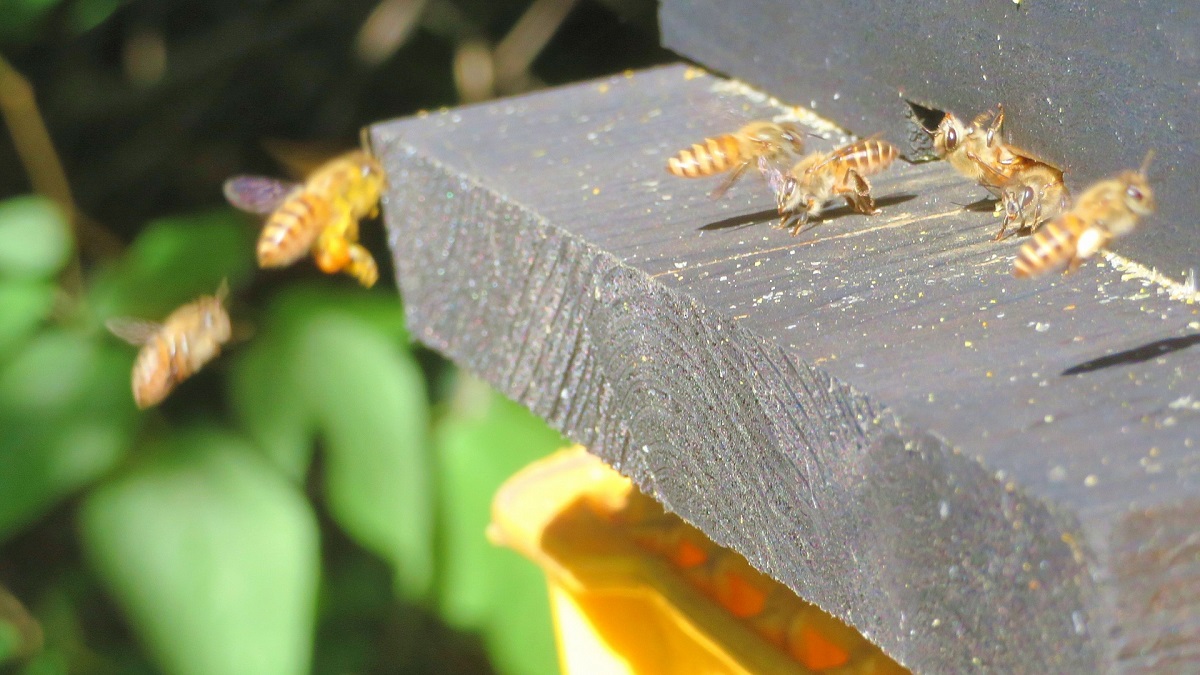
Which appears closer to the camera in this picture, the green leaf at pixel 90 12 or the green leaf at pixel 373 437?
the green leaf at pixel 373 437


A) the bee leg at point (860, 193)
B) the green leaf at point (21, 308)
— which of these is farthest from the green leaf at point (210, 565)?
the bee leg at point (860, 193)

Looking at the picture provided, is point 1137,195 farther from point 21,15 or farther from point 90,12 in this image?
point 90,12

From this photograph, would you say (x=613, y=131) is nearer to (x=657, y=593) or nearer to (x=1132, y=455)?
(x=657, y=593)

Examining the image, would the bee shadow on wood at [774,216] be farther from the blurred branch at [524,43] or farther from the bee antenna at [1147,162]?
the blurred branch at [524,43]

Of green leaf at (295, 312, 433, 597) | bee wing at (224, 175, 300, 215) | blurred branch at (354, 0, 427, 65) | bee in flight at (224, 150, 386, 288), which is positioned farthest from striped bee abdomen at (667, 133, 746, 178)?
blurred branch at (354, 0, 427, 65)

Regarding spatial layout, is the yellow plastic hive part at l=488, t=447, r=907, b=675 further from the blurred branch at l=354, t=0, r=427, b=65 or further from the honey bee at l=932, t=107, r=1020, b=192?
the blurred branch at l=354, t=0, r=427, b=65

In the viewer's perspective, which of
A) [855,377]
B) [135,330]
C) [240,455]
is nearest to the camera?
Answer: [855,377]

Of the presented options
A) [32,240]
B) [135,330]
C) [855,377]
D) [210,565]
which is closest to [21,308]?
[32,240]
